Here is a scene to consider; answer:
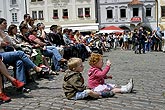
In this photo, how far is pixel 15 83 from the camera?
7062mm

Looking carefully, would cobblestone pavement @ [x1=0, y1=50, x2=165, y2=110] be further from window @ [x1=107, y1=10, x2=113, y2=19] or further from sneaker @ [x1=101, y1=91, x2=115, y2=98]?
window @ [x1=107, y1=10, x2=113, y2=19]

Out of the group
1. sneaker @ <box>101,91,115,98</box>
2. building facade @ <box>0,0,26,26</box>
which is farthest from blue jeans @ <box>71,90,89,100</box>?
building facade @ <box>0,0,26,26</box>

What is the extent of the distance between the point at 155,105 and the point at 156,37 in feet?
68.1

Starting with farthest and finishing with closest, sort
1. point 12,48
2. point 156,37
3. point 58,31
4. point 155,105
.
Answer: point 156,37, point 58,31, point 12,48, point 155,105

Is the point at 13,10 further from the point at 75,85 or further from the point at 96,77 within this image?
the point at 75,85

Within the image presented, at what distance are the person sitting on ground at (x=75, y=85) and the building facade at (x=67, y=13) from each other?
5028cm

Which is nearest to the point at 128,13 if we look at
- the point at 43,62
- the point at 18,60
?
the point at 43,62

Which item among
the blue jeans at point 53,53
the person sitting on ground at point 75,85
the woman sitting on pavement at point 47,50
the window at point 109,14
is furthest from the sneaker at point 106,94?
the window at point 109,14

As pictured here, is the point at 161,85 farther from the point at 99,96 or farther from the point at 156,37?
the point at 156,37

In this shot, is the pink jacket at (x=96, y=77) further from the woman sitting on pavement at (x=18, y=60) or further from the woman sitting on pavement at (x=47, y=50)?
the woman sitting on pavement at (x=47, y=50)

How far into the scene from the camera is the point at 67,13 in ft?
192

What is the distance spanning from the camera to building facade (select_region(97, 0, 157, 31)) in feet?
190

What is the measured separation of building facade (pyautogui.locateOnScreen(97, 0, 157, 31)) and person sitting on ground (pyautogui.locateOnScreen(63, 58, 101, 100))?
169 feet

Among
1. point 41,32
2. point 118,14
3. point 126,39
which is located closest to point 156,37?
point 126,39
